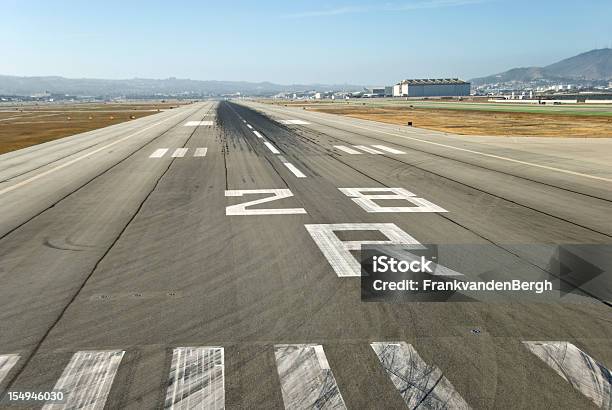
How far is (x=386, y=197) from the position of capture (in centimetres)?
1296

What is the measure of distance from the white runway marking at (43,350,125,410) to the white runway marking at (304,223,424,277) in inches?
135

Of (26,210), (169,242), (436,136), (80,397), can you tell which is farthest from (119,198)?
(436,136)

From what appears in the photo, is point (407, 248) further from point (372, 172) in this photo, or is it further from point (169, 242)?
point (372, 172)

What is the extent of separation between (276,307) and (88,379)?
7.42 ft

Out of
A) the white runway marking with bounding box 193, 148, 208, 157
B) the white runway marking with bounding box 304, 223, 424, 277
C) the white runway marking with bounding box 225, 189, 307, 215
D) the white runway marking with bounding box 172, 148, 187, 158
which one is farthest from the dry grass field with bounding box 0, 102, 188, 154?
the white runway marking with bounding box 304, 223, 424, 277

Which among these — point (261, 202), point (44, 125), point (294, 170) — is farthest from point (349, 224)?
point (44, 125)

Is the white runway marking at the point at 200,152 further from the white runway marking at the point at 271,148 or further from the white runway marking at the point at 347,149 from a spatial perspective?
the white runway marking at the point at 347,149

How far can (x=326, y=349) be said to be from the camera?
500 cm

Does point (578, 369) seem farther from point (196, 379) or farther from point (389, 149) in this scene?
point (389, 149)

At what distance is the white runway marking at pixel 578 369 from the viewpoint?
13.9 ft

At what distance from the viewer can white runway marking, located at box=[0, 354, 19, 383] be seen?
457 cm

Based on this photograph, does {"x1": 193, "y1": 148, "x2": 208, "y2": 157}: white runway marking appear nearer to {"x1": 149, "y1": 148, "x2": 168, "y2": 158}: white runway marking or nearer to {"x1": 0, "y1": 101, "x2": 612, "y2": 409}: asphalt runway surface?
{"x1": 149, "y1": 148, "x2": 168, "y2": 158}: white runway marking

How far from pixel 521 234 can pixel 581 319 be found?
3.78 m

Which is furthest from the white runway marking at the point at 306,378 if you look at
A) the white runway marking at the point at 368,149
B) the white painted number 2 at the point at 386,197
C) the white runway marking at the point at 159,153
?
the white runway marking at the point at 159,153
